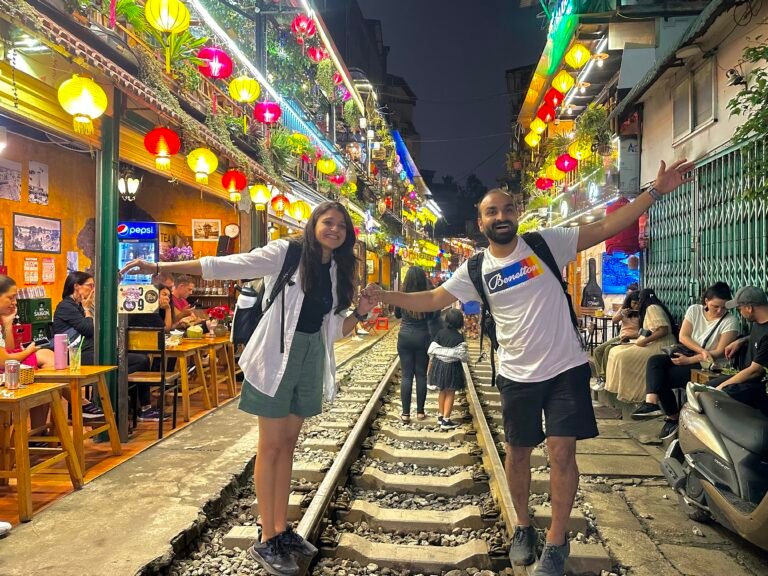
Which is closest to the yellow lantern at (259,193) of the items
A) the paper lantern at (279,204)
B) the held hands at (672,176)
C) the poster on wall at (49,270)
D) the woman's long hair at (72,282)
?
the paper lantern at (279,204)

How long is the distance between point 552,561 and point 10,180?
10.9 metres

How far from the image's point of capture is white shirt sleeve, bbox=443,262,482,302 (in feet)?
13.3

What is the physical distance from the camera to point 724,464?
13.7 feet

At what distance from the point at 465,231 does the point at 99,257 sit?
72195 mm

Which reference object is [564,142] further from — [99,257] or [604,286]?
[99,257]

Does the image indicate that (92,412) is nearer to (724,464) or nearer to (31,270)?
(31,270)

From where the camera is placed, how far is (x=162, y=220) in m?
15.4

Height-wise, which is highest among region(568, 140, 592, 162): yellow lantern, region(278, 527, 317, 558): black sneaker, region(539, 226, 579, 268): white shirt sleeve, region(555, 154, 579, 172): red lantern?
region(568, 140, 592, 162): yellow lantern

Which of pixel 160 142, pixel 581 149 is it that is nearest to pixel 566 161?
pixel 581 149

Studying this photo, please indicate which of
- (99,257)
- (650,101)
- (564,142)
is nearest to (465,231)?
(564,142)

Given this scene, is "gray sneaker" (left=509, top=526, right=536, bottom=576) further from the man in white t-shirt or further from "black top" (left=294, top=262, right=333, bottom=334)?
"black top" (left=294, top=262, right=333, bottom=334)

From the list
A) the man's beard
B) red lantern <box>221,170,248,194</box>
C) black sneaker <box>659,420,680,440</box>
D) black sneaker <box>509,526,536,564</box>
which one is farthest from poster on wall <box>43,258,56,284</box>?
black sneaker <box>659,420,680,440</box>

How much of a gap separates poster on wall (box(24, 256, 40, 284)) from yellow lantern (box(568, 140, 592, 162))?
12091mm

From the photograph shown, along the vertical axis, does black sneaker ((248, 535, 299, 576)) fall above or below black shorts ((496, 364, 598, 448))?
below
